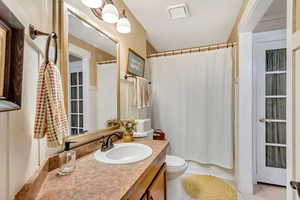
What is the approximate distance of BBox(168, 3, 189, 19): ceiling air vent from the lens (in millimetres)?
1920

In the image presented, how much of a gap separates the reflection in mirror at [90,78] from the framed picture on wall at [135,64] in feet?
1.10

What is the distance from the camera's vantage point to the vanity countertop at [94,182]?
64 cm

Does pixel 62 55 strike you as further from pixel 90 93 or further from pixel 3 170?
pixel 3 170

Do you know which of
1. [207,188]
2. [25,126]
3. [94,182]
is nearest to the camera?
[25,126]

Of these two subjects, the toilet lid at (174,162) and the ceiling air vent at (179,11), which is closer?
the toilet lid at (174,162)

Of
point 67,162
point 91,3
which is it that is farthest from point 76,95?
point 91,3

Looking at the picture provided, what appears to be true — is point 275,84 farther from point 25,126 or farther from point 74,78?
point 25,126

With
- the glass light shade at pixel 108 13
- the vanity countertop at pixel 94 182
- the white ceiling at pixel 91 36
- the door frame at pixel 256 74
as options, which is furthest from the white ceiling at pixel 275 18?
the vanity countertop at pixel 94 182

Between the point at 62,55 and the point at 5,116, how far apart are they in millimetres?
703

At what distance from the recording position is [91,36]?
1362mm

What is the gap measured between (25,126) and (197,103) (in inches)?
Result: 90.0

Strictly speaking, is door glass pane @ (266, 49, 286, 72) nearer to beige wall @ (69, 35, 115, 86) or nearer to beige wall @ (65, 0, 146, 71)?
beige wall @ (65, 0, 146, 71)

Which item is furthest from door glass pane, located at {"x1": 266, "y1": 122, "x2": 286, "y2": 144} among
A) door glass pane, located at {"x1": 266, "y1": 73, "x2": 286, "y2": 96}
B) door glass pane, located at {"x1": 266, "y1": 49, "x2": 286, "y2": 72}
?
door glass pane, located at {"x1": 266, "y1": 49, "x2": 286, "y2": 72}

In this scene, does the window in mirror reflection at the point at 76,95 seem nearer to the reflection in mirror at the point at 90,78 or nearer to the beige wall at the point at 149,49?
the reflection in mirror at the point at 90,78
